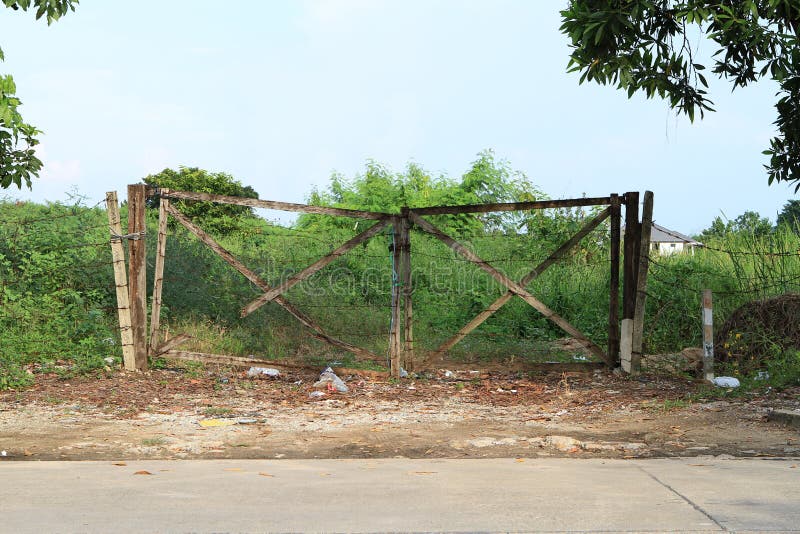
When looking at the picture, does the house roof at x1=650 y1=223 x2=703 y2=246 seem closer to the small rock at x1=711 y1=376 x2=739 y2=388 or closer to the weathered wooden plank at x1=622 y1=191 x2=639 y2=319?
the weathered wooden plank at x1=622 y1=191 x2=639 y2=319

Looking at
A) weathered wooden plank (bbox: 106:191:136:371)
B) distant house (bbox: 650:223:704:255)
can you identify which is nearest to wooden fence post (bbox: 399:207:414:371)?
distant house (bbox: 650:223:704:255)

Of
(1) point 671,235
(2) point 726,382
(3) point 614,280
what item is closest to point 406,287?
(3) point 614,280

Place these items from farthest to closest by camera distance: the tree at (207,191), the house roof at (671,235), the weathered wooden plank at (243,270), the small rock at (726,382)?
the tree at (207,191)
the house roof at (671,235)
the weathered wooden plank at (243,270)
the small rock at (726,382)

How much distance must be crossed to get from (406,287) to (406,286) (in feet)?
0.05

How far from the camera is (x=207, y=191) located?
95.2 feet

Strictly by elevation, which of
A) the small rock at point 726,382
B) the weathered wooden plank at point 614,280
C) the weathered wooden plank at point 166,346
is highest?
the weathered wooden plank at point 614,280

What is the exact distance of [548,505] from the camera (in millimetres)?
4254

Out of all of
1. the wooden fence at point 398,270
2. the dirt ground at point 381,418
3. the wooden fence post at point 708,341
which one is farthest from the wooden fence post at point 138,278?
the wooden fence post at point 708,341

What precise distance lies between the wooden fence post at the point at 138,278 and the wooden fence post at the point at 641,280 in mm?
6300

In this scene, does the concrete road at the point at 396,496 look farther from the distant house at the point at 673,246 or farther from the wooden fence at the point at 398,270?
the distant house at the point at 673,246

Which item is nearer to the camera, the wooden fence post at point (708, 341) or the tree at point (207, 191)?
the wooden fence post at point (708, 341)

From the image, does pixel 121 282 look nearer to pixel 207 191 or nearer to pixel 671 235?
pixel 671 235

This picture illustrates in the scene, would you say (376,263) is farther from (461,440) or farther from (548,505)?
(548,505)

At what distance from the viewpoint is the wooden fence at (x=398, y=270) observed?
9.68 metres
